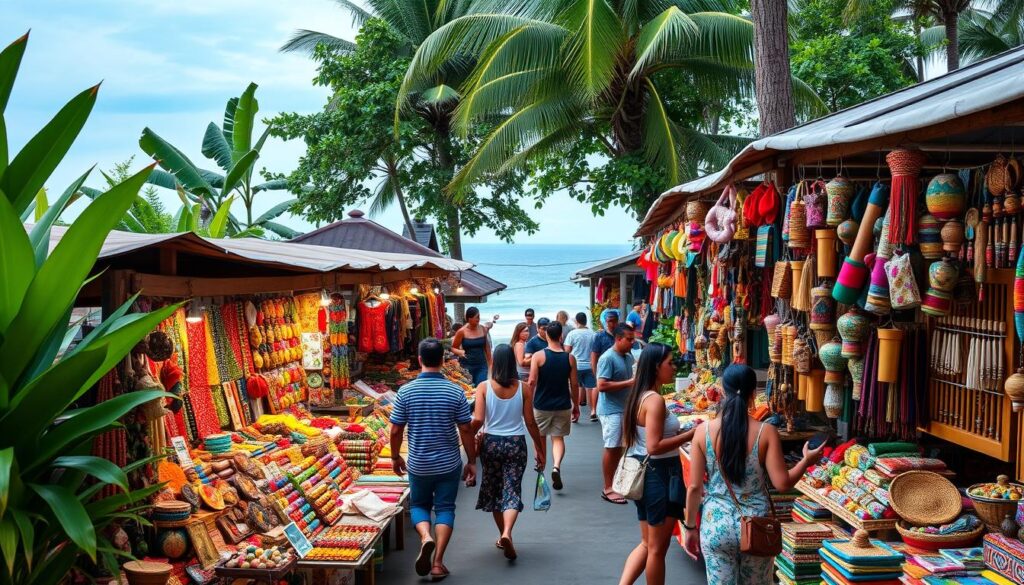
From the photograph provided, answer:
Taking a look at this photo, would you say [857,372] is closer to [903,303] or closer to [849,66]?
[903,303]

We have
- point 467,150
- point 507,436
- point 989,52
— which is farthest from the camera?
point 989,52

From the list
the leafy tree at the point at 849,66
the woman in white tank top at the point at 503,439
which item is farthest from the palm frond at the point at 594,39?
the woman in white tank top at the point at 503,439

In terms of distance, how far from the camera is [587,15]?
45.4ft

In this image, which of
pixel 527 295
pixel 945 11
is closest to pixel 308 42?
pixel 945 11

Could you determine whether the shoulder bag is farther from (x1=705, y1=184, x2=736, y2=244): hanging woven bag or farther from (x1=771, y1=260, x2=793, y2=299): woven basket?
(x1=705, y1=184, x2=736, y2=244): hanging woven bag

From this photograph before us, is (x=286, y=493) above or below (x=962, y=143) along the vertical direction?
below

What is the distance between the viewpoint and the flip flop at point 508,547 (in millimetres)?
7043

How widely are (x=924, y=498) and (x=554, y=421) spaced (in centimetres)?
485

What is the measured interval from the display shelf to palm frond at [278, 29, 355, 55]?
22.6 m

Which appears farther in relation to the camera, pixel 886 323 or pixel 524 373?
pixel 524 373

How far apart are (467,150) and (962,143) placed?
65.6ft

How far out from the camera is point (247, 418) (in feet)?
26.0

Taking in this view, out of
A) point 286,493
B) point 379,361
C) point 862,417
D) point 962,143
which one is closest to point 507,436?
point 286,493

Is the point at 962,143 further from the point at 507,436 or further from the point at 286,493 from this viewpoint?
the point at 286,493
